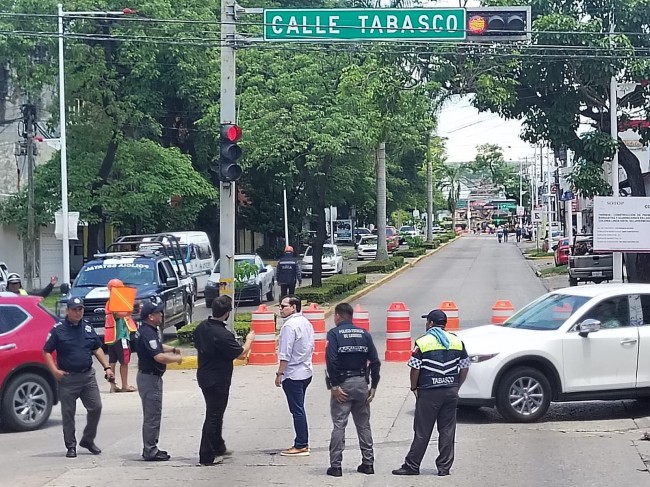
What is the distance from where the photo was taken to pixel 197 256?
122 ft

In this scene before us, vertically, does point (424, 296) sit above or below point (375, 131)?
below

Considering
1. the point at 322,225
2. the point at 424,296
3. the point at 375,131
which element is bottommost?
the point at 424,296

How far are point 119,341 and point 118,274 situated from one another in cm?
624

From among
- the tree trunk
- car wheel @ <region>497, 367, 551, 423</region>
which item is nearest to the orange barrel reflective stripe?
car wheel @ <region>497, 367, 551, 423</region>

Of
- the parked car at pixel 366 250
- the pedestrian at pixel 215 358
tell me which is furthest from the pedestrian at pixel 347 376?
the parked car at pixel 366 250

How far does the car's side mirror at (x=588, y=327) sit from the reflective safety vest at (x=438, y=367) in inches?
133

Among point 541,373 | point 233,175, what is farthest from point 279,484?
point 233,175

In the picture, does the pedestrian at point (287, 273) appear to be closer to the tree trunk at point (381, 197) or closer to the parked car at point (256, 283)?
the parked car at point (256, 283)

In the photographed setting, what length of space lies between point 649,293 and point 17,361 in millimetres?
8102

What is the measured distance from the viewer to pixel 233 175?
1780 cm

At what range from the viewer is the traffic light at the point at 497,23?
17766 millimetres

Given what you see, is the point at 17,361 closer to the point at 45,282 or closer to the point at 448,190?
the point at 45,282

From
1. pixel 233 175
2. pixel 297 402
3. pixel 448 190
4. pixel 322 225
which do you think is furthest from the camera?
pixel 448 190

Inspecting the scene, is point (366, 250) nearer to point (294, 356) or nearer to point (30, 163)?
point (30, 163)
